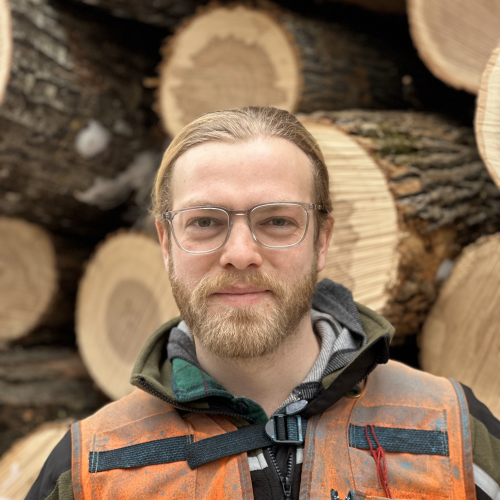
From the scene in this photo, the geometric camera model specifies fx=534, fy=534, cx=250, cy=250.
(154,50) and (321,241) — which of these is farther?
(154,50)

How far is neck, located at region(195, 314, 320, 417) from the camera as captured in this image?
1.50 metres

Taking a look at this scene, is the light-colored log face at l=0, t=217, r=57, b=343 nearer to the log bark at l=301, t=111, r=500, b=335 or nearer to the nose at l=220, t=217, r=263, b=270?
the log bark at l=301, t=111, r=500, b=335

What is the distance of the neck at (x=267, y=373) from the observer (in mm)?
1497

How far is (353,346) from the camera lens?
5.20 feet

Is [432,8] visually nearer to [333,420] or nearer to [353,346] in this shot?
[353,346]

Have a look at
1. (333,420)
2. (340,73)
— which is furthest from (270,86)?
(333,420)

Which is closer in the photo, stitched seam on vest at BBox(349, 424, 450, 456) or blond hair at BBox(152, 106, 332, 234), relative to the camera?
stitched seam on vest at BBox(349, 424, 450, 456)

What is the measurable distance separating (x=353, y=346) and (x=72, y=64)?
217 cm

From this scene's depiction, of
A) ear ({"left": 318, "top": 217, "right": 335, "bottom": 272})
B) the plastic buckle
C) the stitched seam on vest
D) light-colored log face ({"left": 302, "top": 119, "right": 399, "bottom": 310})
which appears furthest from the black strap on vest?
light-colored log face ({"left": 302, "top": 119, "right": 399, "bottom": 310})

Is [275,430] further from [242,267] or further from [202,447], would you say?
[242,267]

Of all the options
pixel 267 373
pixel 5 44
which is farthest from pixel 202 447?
pixel 5 44

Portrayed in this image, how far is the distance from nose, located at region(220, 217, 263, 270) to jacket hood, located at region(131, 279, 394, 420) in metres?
0.34

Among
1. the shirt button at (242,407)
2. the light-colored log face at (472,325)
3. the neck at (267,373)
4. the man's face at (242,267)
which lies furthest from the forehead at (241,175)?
the light-colored log face at (472,325)

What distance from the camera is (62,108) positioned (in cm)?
277
